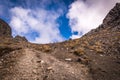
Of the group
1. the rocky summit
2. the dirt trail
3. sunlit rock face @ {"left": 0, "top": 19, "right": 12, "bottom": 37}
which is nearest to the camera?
the dirt trail

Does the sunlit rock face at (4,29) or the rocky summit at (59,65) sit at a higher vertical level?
the sunlit rock face at (4,29)

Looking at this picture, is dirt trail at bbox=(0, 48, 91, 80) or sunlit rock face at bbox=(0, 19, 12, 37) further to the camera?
sunlit rock face at bbox=(0, 19, 12, 37)

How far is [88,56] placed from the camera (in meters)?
25.4

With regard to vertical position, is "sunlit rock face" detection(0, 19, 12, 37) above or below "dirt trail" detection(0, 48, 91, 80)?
above

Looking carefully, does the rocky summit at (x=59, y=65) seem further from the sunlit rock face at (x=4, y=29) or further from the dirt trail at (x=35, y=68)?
the sunlit rock face at (x=4, y=29)

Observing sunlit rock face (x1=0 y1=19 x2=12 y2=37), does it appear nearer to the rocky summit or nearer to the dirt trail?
the rocky summit

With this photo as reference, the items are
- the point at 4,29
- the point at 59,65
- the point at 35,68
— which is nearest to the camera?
the point at 35,68

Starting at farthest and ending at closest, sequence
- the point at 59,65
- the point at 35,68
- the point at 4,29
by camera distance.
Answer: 1. the point at 4,29
2. the point at 59,65
3. the point at 35,68

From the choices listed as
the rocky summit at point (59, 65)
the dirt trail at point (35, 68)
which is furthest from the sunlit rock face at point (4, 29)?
the dirt trail at point (35, 68)

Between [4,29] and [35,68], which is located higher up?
[4,29]

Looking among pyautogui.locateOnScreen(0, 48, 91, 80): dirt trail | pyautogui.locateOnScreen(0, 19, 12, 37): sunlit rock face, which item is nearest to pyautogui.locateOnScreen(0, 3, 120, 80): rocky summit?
pyautogui.locateOnScreen(0, 48, 91, 80): dirt trail

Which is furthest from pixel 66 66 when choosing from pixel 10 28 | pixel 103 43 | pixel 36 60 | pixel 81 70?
pixel 10 28

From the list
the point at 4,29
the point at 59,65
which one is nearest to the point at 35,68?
the point at 59,65

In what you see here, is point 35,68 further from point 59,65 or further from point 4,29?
point 4,29
